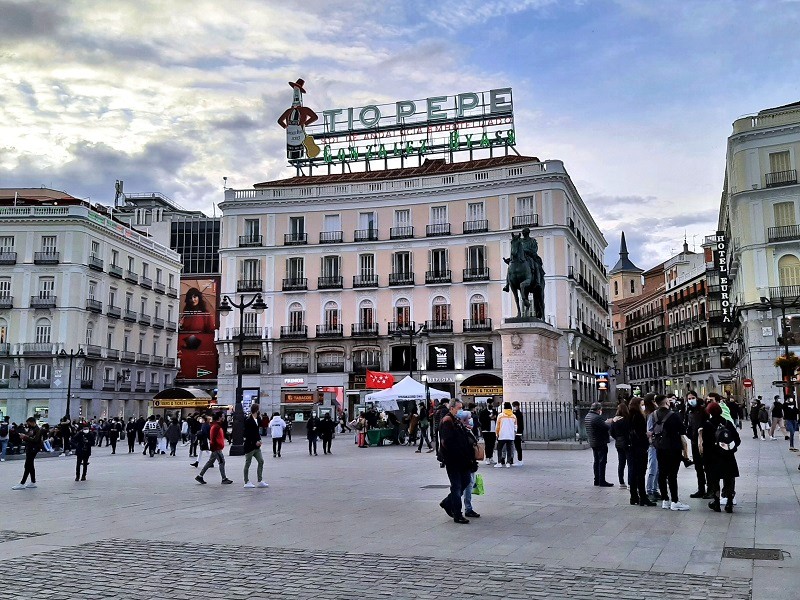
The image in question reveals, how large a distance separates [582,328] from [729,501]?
157 ft

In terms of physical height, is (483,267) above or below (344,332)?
above

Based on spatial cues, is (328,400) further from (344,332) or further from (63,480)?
(63,480)

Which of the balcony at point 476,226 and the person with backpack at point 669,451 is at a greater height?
the balcony at point 476,226

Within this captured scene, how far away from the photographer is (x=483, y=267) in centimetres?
5534

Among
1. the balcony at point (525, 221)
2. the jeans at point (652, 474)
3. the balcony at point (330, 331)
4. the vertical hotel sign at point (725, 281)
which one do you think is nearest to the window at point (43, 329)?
the balcony at point (330, 331)

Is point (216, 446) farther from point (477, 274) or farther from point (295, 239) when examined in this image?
point (295, 239)

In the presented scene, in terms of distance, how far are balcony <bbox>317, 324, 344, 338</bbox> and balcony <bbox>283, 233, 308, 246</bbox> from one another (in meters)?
6.82

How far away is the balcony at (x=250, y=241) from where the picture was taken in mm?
59219

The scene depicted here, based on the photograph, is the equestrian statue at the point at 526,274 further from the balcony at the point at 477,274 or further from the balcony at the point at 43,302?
the balcony at the point at 43,302

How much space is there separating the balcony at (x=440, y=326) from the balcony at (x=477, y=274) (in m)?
3.45

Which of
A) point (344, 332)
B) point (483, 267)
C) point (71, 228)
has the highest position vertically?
point (71, 228)

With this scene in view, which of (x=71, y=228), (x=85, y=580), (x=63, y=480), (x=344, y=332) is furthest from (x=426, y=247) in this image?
(x=85, y=580)

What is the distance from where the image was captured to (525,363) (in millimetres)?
23734

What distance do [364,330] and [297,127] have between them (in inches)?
803
